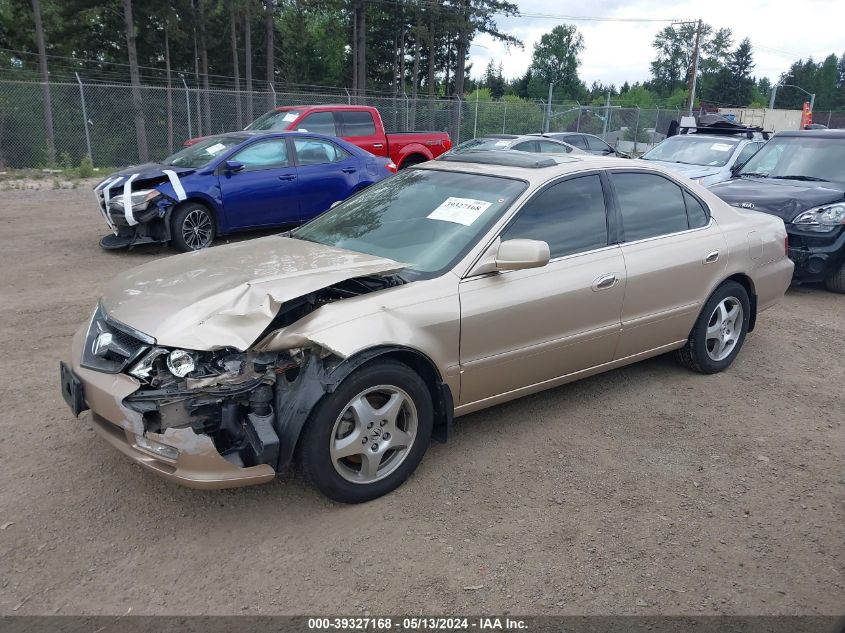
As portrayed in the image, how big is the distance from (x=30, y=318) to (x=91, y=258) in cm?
258

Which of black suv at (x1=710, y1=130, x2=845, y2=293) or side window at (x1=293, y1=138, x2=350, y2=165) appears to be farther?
side window at (x1=293, y1=138, x2=350, y2=165)

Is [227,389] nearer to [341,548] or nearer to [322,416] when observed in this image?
[322,416]

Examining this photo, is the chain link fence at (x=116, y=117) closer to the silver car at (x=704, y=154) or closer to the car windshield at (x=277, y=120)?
the car windshield at (x=277, y=120)

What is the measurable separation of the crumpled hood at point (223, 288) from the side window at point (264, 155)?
5404 millimetres

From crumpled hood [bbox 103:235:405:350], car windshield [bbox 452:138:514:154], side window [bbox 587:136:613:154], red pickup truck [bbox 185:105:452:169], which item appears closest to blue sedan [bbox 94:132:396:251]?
red pickup truck [bbox 185:105:452:169]

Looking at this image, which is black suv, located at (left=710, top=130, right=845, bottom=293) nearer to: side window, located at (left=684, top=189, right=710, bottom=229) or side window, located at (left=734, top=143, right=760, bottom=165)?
side window, located at (left=734, top=143, right=760, bottom=165)

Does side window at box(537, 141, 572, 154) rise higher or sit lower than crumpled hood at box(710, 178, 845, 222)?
higher

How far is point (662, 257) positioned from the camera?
446 centimetres

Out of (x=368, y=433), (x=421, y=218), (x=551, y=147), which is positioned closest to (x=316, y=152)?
(x=421, y=218)

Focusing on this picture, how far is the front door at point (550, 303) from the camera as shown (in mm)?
3635

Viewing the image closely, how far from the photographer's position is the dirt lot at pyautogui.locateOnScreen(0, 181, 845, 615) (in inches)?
107

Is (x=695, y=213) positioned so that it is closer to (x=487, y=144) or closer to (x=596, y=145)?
(x=487, y=144)

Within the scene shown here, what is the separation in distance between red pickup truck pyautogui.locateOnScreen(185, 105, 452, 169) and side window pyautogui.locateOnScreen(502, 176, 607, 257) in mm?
8697

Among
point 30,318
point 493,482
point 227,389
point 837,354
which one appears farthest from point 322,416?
point 837,354
